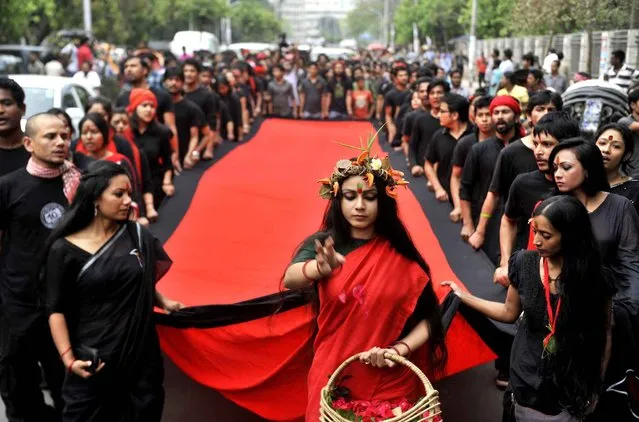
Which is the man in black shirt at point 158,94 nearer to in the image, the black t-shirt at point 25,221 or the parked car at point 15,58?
the black t-shirt at point 25,221

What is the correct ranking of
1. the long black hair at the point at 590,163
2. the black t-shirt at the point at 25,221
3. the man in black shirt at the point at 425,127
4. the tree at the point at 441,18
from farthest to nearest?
the tree at the point at 441,18 → the man in black shirt at the point at 425,127 → the black t-shirt at the point at 25,221 → the long black hair at the point at 590,163

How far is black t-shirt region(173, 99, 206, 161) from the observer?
30.7 ft

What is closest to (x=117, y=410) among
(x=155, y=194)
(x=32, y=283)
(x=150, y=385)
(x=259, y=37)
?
(x=150, y=385)

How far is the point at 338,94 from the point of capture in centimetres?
1866

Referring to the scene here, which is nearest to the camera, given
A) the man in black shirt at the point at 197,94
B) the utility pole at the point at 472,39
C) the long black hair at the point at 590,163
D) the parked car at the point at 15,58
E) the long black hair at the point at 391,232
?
the long black hair at the point at 391,232

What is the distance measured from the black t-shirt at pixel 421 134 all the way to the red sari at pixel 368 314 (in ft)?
16.3

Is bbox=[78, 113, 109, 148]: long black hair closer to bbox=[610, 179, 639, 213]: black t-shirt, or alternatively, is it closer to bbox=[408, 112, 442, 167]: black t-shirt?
bbox=[610, 179, 639, 213]: black t-shirt

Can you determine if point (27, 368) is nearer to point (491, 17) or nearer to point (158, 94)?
point (158, 94)

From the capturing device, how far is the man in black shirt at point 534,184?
16.3 feet

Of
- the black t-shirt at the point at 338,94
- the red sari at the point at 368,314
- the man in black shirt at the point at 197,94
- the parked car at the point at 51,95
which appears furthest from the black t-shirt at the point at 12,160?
the black t-shirt at the point at 338,94

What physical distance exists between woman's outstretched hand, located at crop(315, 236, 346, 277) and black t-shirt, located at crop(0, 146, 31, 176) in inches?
95.9

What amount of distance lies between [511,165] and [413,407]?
257 centimetres

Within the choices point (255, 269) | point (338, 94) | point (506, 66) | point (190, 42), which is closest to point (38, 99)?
point (338, 94)

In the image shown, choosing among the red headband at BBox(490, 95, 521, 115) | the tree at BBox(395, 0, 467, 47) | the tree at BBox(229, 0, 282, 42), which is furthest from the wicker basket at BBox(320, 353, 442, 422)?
the tree at BBox(229, 0, 282, 42)
